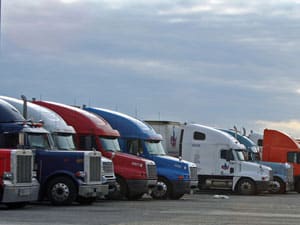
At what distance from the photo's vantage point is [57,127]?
26203 millimetres

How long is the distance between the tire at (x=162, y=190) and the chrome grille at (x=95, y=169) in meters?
6.10

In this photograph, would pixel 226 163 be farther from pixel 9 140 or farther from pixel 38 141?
pixel 9 140

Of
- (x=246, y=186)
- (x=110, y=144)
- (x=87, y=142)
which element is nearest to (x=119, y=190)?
(x=110, y=144)

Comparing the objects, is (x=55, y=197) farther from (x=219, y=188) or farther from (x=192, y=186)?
(x=219, y=188)

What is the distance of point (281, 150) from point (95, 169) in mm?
18926

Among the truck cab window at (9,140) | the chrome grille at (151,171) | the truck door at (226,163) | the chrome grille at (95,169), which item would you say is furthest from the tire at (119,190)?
the truck door at (226,163)

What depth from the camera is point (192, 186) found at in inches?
1259

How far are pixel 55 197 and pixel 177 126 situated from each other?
16665mm

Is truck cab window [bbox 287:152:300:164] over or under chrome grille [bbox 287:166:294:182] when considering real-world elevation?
over

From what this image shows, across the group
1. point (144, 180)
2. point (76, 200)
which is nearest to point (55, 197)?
point (76, 200)

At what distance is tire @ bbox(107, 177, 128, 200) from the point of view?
2855cm

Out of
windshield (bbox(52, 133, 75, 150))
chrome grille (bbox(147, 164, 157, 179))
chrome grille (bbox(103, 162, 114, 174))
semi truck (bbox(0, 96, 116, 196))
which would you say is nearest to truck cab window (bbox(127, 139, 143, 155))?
chrome grille (bbox(147, 164, 157, 179))

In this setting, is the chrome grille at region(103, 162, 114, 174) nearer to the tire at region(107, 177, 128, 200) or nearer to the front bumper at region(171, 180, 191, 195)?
the tire at region(107, 177, 128, 200)

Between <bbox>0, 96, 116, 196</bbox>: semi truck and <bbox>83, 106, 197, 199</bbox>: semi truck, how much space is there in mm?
3896
